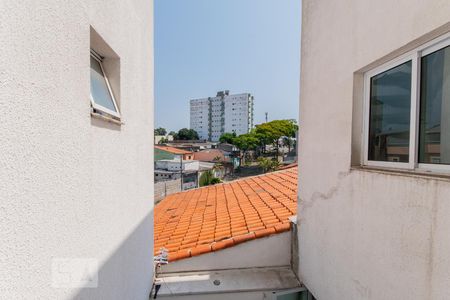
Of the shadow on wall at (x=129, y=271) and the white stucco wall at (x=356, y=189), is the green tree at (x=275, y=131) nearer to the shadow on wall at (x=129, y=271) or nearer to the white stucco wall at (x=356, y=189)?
the white stucco wall at (x=356, y=189)

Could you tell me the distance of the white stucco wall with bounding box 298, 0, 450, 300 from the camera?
1619mm

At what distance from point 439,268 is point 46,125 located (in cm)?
230

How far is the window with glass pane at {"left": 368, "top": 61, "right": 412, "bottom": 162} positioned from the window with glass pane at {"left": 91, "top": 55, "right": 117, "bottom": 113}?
237cm

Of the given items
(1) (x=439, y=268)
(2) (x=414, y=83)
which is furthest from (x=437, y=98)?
(1) (x=439, y=268)

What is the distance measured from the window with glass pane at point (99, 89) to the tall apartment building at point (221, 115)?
332 feet

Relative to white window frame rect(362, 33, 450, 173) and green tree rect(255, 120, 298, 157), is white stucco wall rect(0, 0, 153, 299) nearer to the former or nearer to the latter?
white window frame rect(362, 33, 450, 173)

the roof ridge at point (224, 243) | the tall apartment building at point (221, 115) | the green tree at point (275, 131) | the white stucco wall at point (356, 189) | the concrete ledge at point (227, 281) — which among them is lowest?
Answer: the concrete ledge at point (227, 281)

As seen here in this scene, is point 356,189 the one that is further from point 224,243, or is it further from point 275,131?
point 275,131

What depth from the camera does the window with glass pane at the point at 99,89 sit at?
2.01 m

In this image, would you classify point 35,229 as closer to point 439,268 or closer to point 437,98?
A: point 439,268

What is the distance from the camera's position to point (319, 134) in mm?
3152

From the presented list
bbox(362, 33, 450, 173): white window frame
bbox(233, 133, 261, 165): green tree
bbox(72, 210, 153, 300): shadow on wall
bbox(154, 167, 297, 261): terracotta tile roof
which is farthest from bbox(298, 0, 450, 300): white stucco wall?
bbox(233, 133, 261, 165): green tree

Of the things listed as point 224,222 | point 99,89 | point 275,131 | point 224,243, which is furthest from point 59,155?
point 275,131

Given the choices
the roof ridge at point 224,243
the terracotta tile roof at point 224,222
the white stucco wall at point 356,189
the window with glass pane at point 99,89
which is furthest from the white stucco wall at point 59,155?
A: the white stucco wall at point 356,189
